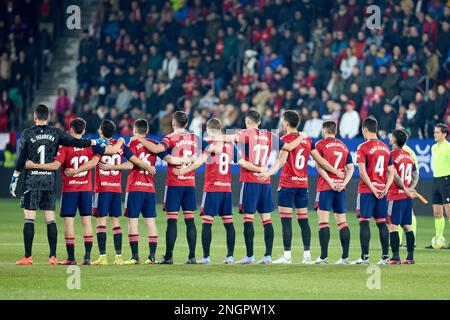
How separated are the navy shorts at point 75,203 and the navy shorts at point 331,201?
3.53 meters

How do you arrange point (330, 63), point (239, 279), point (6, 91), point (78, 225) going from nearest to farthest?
point (239, 279), point (78, 225), point (330, 63), point (6, 91)

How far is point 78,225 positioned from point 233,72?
10.7 m

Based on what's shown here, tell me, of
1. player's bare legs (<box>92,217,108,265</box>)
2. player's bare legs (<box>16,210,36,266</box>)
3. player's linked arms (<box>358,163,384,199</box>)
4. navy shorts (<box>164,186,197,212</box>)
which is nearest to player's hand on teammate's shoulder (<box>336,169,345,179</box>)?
player's linked arms (<box>358,163,384,199</box>)

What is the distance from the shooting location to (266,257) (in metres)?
17.2

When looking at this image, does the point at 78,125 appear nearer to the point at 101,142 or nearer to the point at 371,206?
the point at 101,142

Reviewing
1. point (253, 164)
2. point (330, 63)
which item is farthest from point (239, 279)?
point (330, 63)

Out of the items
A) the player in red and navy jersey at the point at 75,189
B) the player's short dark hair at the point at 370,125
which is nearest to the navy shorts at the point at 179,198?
the player in red and navy jersey at the point at 75,189

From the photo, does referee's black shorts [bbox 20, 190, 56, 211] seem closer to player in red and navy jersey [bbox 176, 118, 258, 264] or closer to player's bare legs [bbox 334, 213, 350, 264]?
player in red and navy jersey [bbox 176, 118, 258, 264]

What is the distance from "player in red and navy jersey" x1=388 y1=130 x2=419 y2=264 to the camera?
17359 millimetres

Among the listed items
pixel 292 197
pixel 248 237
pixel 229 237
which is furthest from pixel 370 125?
pixel 229 237

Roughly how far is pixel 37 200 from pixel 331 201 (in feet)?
14.8

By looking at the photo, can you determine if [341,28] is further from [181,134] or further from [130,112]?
[181,134]

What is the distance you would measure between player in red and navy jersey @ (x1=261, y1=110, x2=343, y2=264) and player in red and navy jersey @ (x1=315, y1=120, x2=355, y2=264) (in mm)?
146

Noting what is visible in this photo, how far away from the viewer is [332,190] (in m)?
17.3
